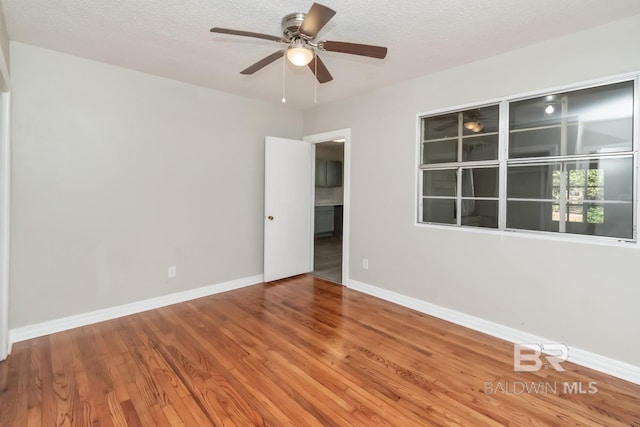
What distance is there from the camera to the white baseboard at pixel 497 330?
88.2 inches

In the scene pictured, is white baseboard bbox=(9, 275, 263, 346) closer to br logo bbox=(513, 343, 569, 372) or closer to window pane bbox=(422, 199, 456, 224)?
window pane bbox=(422, 199, 456, 224)

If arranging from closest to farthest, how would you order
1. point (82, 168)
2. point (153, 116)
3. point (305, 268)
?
point (82, 168), point (153, 116), point (305, 268)

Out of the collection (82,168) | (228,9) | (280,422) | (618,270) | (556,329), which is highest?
(228,9)

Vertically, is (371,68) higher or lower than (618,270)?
higher

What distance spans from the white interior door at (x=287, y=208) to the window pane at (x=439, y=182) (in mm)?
1885

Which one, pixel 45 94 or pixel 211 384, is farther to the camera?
pixel 45 94

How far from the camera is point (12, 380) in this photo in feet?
6.99

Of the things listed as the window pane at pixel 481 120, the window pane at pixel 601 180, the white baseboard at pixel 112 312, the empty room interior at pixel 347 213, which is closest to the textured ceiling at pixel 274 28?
the empty room interior at pixel 347 213

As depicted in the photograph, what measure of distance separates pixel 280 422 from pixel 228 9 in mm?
2649

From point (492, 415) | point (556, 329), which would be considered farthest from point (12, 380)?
point (556, 329)

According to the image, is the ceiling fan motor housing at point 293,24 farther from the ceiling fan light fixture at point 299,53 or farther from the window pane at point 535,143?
the window pane at point 535,143

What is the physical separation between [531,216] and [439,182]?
0.93 m

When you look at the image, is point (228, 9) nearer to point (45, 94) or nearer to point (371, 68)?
point (371, 68)

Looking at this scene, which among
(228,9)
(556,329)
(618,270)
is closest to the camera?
(228,9)
